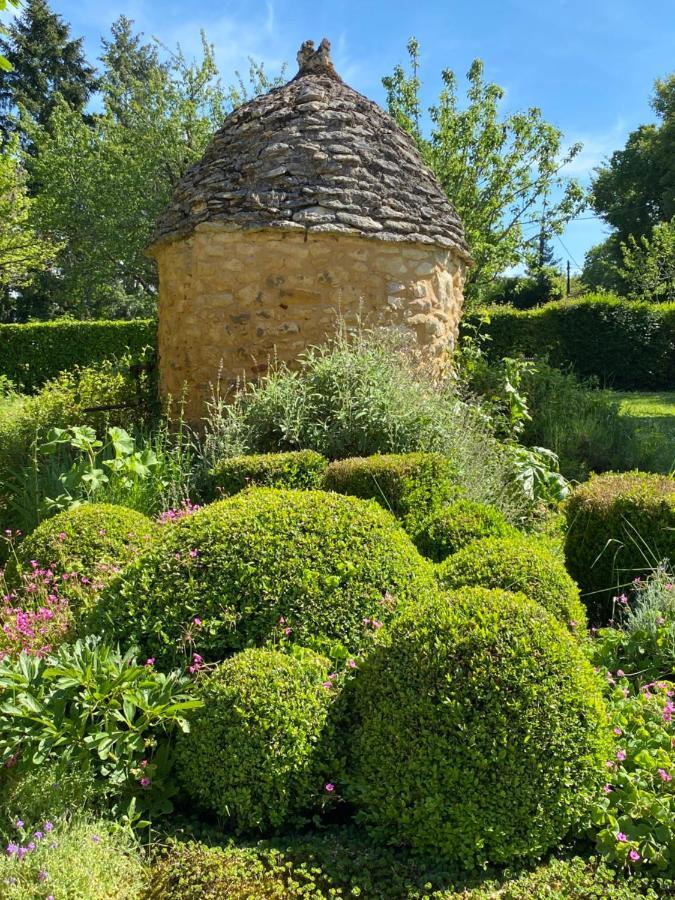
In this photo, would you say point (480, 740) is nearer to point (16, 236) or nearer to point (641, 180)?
point (16, 236)

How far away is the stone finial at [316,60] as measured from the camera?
8000 millimetres

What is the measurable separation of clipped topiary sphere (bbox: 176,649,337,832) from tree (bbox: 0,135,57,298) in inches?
772

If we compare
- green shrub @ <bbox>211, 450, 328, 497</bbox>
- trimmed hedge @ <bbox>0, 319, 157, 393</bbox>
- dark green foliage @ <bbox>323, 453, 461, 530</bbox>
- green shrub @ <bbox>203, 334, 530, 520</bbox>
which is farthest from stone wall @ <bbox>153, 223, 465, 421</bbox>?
trimmed hedge @ <bbox>0, 319, 157, 393</bbox>

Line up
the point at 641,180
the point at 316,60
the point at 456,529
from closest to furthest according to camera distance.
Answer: the point at 456,529
the point at 316,60
the point at 641,180

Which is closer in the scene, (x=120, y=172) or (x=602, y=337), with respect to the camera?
(x=602, y=337)

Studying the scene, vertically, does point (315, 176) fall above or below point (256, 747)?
above

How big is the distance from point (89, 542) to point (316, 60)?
644cm

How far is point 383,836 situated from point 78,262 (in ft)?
76.8

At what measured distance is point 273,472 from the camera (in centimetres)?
485

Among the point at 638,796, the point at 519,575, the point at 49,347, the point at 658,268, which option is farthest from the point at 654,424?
the point at 658,268

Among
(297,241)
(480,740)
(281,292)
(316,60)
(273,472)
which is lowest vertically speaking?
(480,740)

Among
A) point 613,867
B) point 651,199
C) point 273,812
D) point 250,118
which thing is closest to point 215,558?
point 273,812

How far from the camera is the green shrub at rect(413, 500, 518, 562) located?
13.6ft

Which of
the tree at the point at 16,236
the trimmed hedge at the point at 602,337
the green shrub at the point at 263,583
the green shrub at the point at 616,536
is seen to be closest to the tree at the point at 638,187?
the trimmed hedge at the point at 602,337
